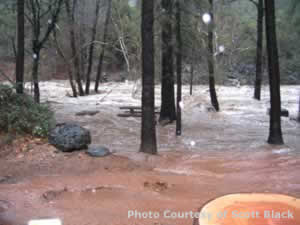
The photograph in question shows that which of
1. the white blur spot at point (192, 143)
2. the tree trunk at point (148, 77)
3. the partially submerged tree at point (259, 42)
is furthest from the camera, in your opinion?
the partially submerged tree at point (259, 42)

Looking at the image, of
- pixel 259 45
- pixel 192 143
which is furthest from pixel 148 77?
pixel 259 45

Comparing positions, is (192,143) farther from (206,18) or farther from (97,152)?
(206,18)

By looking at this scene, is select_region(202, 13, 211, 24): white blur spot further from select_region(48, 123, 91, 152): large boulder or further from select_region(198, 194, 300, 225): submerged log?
select_region(198, 194, 300, 225): submerged log

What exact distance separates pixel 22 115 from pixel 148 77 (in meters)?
3.10

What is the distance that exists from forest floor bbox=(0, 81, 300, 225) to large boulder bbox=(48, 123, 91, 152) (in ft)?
0.61

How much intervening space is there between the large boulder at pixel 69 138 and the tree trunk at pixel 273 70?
196 inches

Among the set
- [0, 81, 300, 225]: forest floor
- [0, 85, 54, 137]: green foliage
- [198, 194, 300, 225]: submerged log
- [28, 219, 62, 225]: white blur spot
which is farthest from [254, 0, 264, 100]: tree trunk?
[28, 219, 62, 225]: white blur spot

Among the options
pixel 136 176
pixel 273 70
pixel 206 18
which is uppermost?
pixel 206 18

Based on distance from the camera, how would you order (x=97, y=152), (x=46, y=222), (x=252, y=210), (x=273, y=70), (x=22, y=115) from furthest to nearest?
(x=273, y=70), (x=22, y=115), (x=97, y=152), (x=46, y=222), (x=252, y=210)

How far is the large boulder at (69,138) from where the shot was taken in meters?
6.30

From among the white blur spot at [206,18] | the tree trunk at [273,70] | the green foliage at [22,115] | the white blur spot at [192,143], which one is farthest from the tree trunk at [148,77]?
the white blur spot at [206,18]

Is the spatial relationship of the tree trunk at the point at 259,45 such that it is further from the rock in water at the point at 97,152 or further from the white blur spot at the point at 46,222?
the white blur spot at the point at 46,222

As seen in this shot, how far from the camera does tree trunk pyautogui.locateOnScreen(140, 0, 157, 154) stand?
6539mm

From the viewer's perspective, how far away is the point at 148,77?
6.68 meters
